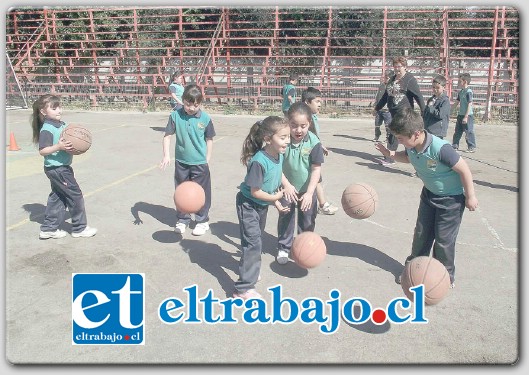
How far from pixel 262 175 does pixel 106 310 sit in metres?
1.87

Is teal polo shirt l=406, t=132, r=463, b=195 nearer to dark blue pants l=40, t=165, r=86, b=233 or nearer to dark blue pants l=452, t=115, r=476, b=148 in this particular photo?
dark blue pants l=40, t=165, r=86, b=233

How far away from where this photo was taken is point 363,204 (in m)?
5.50

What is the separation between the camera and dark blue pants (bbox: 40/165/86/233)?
6047 millimetres

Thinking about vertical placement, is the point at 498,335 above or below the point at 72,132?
below

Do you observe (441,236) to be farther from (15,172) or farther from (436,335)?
(15,172)

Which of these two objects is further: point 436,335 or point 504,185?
point 504,185

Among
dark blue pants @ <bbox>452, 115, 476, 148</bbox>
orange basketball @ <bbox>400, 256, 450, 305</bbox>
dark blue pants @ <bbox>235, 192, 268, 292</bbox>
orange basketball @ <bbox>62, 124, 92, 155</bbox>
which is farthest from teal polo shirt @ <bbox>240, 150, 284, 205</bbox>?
dark blue pants @ <bbox>452, 115, 476, 148</bbox>

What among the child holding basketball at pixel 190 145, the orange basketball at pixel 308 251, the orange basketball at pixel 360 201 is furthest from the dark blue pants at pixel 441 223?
the child holding basketball at pixel 190 145

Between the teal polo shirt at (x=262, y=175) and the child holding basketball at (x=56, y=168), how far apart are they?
8.42ft

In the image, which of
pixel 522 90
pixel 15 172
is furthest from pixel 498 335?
pixel 15 172

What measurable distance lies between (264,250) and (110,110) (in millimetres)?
17447

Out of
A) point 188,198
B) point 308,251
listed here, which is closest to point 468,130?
point 308,251

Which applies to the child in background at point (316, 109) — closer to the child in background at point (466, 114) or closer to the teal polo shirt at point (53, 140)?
the teal polo shirt at point (53, 140)

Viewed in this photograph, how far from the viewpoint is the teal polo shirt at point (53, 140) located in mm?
5824
